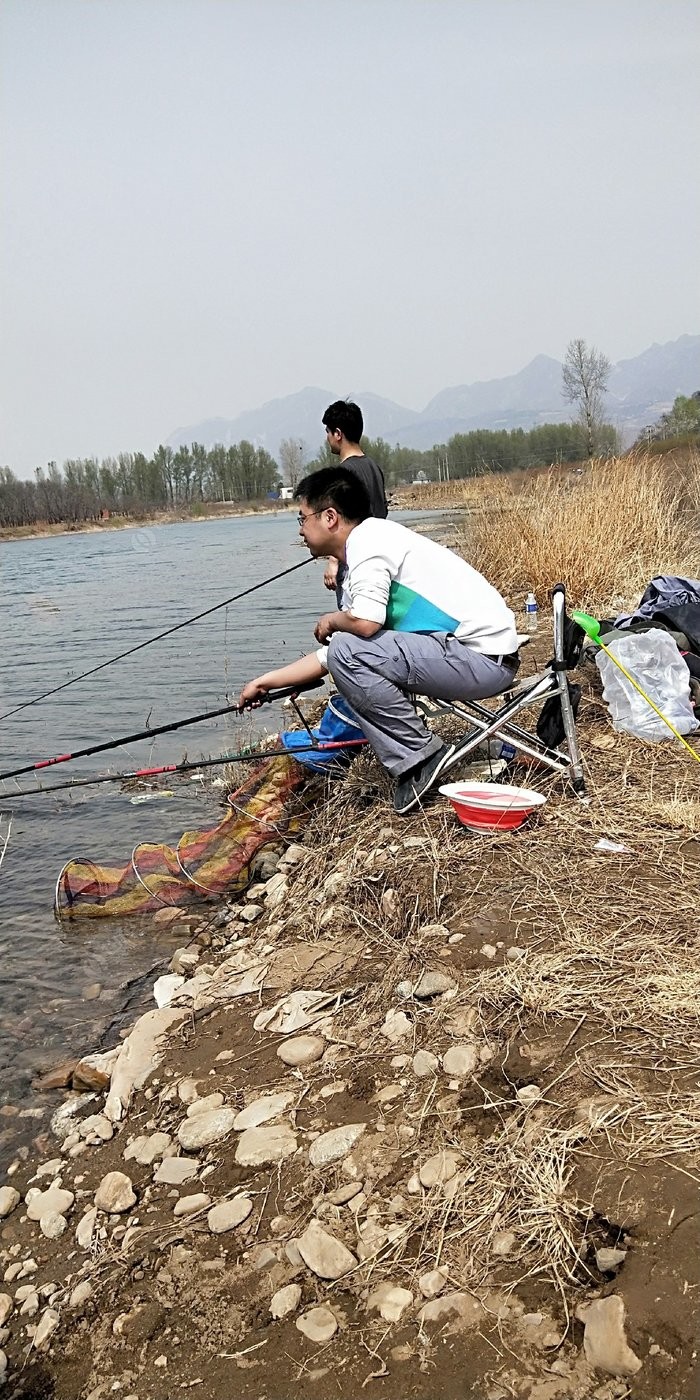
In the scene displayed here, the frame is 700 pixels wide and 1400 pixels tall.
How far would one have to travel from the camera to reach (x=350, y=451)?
15.8 ft

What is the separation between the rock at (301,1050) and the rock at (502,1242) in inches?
32.7

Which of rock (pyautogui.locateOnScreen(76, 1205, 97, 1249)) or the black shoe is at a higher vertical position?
the black shoe

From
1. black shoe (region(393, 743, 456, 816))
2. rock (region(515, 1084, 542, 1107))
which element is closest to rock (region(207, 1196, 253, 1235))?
rock (region(515, 1084, 542, 1107))

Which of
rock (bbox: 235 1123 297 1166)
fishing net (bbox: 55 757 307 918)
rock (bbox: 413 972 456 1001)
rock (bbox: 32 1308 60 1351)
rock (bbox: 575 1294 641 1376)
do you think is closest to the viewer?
rock (bbox: 575 1294 641 1376)

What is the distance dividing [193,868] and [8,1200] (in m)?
2.04

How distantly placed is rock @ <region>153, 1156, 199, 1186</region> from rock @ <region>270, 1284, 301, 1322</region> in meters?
0.51

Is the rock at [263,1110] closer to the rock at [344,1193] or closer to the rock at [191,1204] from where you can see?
the rock at [191,1204]

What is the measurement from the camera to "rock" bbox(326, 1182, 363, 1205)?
2041mm

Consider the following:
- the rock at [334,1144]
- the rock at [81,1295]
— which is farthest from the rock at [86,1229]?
the rock at [334,1144]

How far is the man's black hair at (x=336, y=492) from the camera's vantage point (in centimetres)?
365

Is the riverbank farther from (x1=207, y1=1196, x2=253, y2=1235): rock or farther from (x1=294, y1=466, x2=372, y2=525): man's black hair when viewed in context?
(x1=294, y1=466, x2=372, y2=525): man's black hair

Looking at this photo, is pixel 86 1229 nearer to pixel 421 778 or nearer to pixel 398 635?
pixel 421 778

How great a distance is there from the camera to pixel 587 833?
3359mm

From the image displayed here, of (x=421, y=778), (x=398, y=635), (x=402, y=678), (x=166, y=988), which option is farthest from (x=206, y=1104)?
(x=398, y=635)
